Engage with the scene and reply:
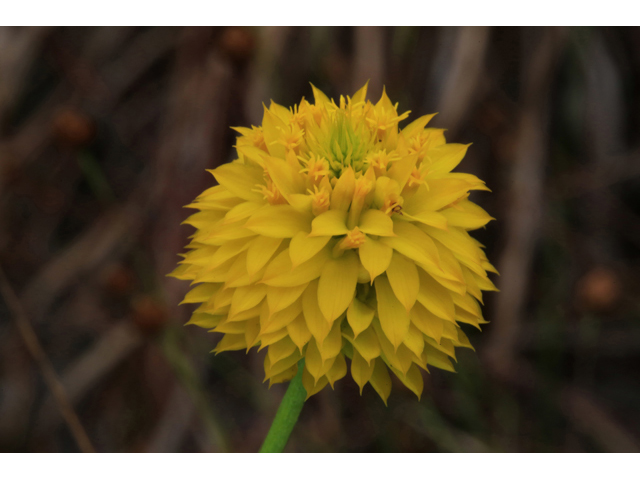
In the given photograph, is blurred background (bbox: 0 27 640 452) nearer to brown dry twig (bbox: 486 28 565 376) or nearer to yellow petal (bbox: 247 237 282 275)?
brown dry twig (bbox: 486 28 565 376)

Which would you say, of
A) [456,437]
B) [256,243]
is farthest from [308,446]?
[256,243]

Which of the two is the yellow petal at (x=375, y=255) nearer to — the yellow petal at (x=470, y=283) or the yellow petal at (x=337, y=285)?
the yellow petal at (x=337, y=285)

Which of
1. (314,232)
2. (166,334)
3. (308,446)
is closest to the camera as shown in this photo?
(314,232)

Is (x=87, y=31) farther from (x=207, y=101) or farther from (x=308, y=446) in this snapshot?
(x=308, y=446)

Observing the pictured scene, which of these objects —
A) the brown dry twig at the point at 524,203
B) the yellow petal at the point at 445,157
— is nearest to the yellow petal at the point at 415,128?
the yellow petal at the point at 445,157

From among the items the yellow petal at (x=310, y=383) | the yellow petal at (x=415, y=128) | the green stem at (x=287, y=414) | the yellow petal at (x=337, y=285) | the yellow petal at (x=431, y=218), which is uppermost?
the yellow petal at (x=415, y=128)
